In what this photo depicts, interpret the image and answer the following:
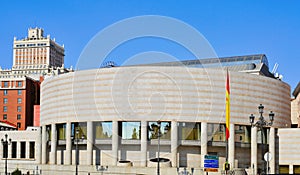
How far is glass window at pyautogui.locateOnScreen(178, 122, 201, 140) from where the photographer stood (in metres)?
76.0

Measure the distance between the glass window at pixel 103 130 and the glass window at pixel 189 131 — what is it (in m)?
9.53

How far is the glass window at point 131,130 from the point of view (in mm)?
75812

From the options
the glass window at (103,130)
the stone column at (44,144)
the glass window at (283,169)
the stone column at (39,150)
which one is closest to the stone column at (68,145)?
the glass window at (103,130)

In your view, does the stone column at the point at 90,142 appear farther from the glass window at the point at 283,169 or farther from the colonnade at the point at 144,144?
the glass window at the point at 283,169

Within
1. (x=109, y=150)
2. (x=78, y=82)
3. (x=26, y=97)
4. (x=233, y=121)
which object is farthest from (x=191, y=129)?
(x=26, y=97)

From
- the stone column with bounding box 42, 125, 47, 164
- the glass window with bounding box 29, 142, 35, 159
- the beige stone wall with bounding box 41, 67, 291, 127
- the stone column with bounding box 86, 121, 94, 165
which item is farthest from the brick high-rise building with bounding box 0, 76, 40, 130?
the stone column with bounding box 86, 121, 94, 165

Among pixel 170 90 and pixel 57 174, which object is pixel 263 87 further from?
pixel 57 174

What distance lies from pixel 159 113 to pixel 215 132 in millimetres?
8298

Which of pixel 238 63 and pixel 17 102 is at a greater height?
pixel 238 63

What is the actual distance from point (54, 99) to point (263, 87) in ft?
98.0

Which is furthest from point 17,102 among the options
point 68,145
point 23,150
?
point 68,145

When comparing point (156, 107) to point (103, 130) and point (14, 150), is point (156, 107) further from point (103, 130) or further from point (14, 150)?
point (14, 150)

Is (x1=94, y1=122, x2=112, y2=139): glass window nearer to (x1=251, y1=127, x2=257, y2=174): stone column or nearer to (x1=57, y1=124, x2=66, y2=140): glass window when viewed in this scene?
(x1=57, y1=124, x2=66, y2=140): glass window

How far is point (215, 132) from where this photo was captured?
252 ft
